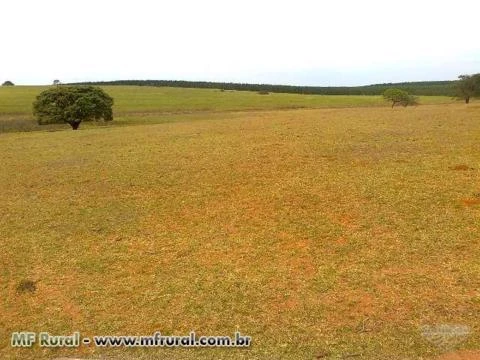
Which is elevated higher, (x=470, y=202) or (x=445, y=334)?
(x=470, y=202)

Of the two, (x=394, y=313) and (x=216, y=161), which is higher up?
(x=216, y=161)

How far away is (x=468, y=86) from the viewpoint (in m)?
54.2

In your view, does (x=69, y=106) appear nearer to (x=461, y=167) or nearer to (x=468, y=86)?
(x=461, y=167)

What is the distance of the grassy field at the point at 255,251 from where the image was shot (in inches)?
240

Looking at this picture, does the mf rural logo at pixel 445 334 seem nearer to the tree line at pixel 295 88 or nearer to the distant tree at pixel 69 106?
the distant tree at pixel 69 106

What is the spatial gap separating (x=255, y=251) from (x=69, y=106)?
115 ft

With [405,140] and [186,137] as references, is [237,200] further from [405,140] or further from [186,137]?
[186,137]

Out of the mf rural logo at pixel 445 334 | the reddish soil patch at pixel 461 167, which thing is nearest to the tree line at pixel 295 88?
the reddish soil patch at pixel 461 167

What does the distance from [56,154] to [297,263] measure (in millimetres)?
15195

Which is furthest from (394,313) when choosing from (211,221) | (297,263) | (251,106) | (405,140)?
(251,106)

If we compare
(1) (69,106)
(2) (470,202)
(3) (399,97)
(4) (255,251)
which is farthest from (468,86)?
(4) (255,251)

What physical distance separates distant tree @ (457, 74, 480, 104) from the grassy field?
43.1m

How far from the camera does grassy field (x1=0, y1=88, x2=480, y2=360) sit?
20.0 feet

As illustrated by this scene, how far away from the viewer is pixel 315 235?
901 centimetres
